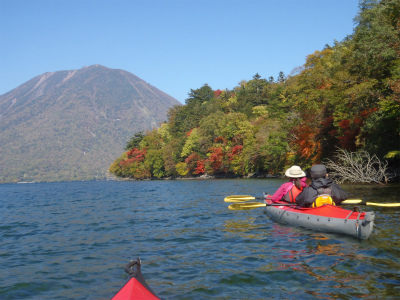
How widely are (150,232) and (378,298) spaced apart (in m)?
8.11

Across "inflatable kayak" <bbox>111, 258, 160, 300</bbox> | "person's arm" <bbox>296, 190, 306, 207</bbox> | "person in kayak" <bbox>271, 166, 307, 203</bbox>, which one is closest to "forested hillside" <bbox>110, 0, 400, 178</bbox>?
"person in kayak" <bbox>271, 166, 307, 203</bbox>

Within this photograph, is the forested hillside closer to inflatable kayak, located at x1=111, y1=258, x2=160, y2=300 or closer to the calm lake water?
the calm lake water

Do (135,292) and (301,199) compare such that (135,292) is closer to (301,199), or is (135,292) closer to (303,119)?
(301,199)

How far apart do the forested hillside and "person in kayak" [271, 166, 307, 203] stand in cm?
1176

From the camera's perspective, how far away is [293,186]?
43.4 feet

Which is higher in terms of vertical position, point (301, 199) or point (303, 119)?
point (303, 119)

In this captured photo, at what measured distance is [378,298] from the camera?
5613mm

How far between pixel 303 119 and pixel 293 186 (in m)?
32.2

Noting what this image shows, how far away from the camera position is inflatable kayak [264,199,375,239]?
9.21 meters

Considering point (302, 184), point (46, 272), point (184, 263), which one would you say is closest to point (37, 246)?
point (46, 272)

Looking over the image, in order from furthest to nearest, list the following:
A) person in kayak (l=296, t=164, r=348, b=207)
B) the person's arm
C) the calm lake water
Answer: the person's arm, person in kayak (l=296, t=164, r=348, b=207), the calm lake water

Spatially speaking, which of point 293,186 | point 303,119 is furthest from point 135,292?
point 303,119

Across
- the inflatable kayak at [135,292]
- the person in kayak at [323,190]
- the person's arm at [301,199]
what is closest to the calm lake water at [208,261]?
the person's arm at [301,199]

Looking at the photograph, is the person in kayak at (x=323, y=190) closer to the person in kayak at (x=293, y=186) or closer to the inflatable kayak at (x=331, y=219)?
the inflatable kayak at (x=331, y=219)
